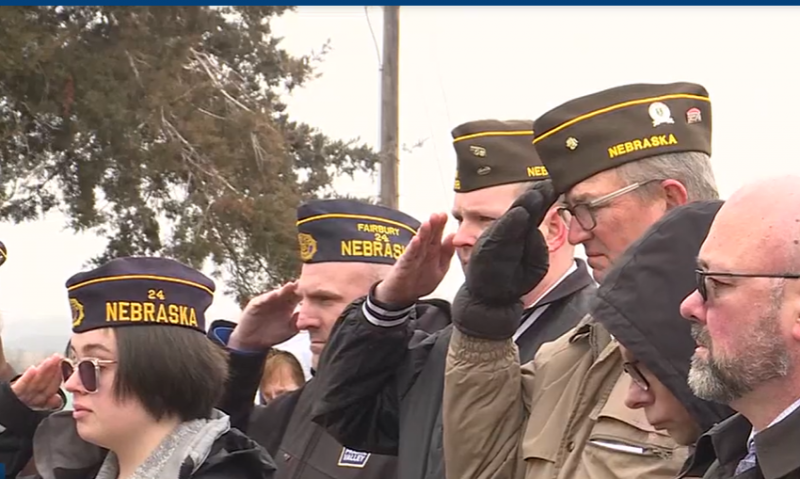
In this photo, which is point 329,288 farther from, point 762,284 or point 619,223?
point 762,284

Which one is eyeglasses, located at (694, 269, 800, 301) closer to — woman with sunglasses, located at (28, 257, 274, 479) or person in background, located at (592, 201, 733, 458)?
person in background, located at (592, 201, 733, 458)

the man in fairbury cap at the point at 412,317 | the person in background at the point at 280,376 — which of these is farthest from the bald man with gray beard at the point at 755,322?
the person in background at the point at 280,376

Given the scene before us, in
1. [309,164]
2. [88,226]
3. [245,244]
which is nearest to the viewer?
[88,226]

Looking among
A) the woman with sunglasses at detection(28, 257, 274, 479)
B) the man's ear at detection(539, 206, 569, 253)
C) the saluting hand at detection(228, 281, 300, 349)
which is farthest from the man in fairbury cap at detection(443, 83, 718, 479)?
the saluting hand at detection(228, 281, 300, 349)

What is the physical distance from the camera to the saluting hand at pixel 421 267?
129 inches

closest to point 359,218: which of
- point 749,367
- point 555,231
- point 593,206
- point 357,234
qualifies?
point 357,234

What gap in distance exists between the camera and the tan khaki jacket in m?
2.53

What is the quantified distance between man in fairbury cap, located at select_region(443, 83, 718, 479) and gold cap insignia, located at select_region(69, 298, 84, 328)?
1198 millimetres

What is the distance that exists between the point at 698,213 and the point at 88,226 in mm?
10399

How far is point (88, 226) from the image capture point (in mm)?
12242

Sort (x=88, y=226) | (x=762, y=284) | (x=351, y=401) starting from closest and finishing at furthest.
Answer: (x=762, y=284)
(x=351, y=401)
(x=88, y=226)

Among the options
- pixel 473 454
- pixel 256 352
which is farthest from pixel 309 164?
pixel 473 454

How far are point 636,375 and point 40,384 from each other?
7.66 ft

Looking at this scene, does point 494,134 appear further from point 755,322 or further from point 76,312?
point 755,322
